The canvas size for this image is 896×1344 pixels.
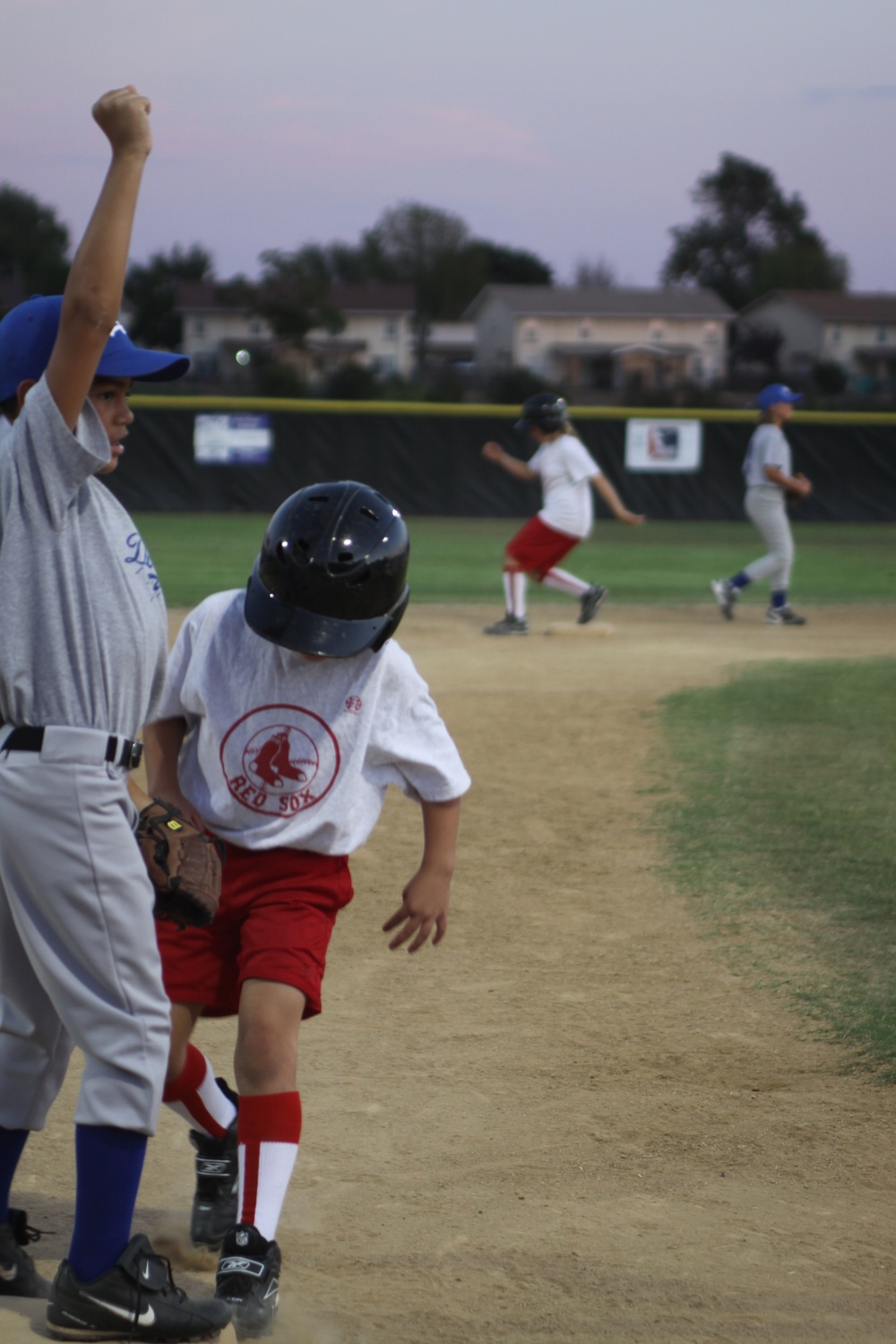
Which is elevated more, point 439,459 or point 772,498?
point 772,498

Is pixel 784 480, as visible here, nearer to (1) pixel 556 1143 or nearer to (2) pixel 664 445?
(1) pixel 556 1143

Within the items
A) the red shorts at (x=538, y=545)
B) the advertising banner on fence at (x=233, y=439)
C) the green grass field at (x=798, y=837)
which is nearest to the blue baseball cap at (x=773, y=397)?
the red shorts at (x=538, y=545)

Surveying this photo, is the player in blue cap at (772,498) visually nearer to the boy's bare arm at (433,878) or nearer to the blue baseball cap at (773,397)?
the blue baseball cap at (773,397)

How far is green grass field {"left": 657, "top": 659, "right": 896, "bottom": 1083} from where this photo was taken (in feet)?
13.5

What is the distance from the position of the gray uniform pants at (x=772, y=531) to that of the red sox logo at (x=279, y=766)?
31.3 ft

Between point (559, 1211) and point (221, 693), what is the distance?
3.93 feet

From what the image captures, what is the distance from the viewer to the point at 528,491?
23.2m

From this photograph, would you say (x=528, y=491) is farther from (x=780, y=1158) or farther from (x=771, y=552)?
(x=780, y=1158)

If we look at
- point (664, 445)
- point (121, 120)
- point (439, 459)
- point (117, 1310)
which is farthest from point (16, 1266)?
point (664, 445)

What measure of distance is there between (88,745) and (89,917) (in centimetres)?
26

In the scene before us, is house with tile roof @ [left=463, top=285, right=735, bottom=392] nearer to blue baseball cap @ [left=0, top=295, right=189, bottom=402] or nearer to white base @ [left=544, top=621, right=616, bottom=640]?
white base @ [left=544, top=621, right=616, bottom=640]

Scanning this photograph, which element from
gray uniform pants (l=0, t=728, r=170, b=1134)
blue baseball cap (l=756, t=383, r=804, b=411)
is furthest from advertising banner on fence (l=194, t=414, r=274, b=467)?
gray uniform pants (l=0, t=728, r=170, b=1134)

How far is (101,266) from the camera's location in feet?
6.71

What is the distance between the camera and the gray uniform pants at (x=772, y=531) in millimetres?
11750
